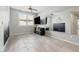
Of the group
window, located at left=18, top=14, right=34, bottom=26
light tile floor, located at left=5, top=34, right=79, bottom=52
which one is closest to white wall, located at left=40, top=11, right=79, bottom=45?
light tile floor, located at left=5, top=34, right=79, bottom=52

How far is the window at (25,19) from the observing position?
8.52 m

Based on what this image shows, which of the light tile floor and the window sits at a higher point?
the window

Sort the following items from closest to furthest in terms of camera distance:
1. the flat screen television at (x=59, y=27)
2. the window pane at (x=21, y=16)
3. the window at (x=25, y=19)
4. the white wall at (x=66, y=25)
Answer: the white wall at (x=66, y=25) < the flat screen television at (x=59, y=27) < the window pane at (x=21, y=16) < the window at (x=25, y=19)

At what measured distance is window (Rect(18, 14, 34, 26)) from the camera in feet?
27.9

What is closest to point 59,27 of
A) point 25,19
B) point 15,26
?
point 25,19

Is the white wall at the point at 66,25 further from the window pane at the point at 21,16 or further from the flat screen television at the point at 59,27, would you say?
the window pane at the point at 21,16

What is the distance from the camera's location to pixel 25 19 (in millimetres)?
8852

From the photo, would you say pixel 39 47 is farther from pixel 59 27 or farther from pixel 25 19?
pixel 25 19

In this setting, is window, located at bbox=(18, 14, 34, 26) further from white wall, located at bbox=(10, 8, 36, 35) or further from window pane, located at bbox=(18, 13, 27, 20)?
white wall, located at bbox=(10, 8, 36, 35)

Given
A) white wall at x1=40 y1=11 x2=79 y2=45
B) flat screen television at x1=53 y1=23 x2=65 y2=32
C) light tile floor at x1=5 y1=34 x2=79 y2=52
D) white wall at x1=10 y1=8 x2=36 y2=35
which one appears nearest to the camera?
light tile floor at x1=5 y1=34 x2=79 y2=52

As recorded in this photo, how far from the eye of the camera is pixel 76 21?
4391 millimetres

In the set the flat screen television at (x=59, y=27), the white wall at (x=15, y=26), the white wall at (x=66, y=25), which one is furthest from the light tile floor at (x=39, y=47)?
the white wall at (x=15, y=26)
